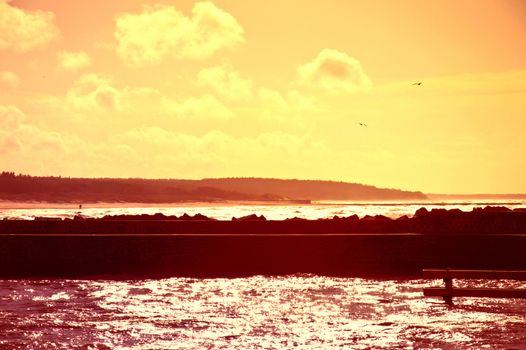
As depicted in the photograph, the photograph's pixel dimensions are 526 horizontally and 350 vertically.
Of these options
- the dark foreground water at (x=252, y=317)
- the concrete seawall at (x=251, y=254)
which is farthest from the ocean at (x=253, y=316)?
the concrete seawall at (x=251, y=254)

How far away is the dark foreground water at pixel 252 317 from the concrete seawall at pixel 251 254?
2548 mm

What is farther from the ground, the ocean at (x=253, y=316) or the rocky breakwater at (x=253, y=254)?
the rocky breakwater at (x=253, y=254)

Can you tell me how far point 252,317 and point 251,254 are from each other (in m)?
8.85

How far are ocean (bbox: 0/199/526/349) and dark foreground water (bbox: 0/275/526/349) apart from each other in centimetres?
2

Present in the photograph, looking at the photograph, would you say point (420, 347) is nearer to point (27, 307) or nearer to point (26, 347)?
point (26, 347)

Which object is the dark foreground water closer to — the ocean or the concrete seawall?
the ocean

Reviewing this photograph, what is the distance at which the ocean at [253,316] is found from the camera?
12406 millimetres

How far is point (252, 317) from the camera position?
14875 millimetres

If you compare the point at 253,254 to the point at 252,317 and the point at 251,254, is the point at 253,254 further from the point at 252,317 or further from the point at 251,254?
the point at 252,317

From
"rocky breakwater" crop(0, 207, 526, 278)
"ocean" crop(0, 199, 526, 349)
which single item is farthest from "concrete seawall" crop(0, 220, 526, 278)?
"ocean" crop(0, 199, 526, 349)

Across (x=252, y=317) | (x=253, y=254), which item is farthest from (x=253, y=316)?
(x=253, y=254)

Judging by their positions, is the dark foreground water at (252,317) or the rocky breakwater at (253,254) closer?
the dark foreground water at (252,317)

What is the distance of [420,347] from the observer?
39.1 ft

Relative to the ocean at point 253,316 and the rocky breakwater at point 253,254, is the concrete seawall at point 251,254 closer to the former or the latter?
the rocky breakwater at point 253,254
